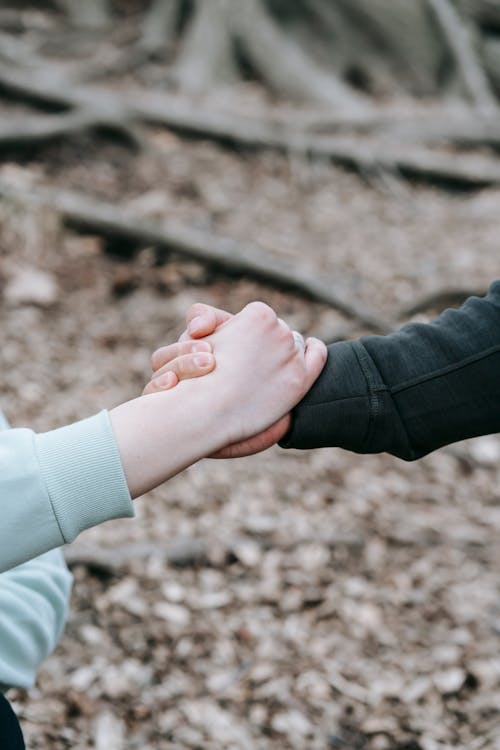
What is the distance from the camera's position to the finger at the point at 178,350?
1449 millimetres

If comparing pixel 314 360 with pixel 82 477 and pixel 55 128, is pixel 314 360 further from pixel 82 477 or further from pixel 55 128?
pixel 55 128

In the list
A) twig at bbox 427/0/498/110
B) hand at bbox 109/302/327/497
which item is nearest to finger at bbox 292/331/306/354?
hand at bbox 109/302/327/497

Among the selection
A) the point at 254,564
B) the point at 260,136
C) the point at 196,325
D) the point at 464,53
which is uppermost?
the point at 196,325

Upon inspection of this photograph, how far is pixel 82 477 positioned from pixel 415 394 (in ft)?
2.05

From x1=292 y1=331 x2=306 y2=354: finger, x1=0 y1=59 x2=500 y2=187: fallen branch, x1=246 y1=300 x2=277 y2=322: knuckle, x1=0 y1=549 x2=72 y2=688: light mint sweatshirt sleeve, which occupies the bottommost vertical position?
x1=0 y1=59 x2=500 y2=187: fallen branch

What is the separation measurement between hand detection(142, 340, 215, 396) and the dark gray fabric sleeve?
0.65 ft

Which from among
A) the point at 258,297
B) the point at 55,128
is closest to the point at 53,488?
the point at 258,297

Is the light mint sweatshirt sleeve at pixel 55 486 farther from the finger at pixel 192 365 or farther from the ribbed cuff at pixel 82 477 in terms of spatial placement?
the finger at pixel 192 365

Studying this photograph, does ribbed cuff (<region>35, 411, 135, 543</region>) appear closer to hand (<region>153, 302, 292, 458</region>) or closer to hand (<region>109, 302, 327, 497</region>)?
hand (<region>109, 302, 327, 497</region>)

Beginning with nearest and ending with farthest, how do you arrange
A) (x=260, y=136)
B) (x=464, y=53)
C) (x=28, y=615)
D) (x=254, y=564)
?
(x=28, y=615)
(x=254, y=564)
(x=260, y=136)
(x=464, y=53)

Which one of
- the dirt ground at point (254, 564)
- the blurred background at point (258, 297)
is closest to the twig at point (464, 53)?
the blurred background at point (258, 297)

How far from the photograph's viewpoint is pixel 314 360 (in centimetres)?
146

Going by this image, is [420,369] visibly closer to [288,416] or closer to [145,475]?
[288,416]

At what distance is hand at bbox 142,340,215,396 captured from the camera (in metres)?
1.39
